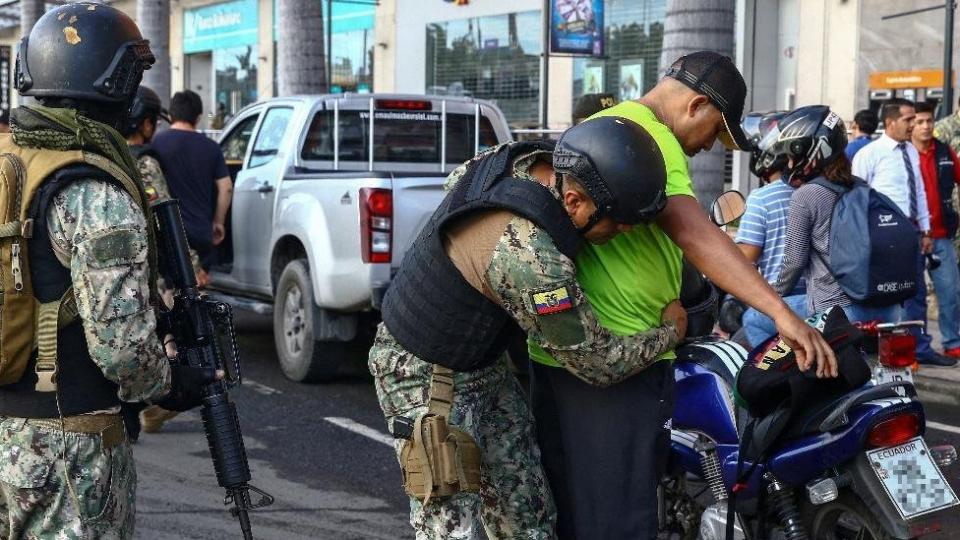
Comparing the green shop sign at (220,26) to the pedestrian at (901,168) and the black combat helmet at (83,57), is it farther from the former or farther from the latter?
the black combat helmet at (83,57)

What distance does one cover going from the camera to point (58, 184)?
3.37m

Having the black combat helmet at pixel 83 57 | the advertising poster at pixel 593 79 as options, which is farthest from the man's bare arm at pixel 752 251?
the advertising poster at pixel 593 79

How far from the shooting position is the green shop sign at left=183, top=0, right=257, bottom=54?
35.4 metres

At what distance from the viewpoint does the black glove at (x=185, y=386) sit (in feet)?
11.7

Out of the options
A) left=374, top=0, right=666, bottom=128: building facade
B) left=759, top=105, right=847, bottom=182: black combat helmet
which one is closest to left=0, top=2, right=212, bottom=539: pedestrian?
left=759, top=105, right=847, bottom=182: black combat helmet

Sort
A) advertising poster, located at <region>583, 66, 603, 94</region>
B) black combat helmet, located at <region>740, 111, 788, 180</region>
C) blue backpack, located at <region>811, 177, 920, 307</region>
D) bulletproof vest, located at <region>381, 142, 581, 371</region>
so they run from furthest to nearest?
advertising poster, located at <region>583, 66, 603, 94</region>, black combat helmet, located at <region>740, 111, 788, 180</region>, blue backpack, located at <region>811, 177, 920, 307</region>, bulletproof vest, located at <region>381, 142, 581, 371</region>

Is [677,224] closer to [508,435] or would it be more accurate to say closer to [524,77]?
[508,435]

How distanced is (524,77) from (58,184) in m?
24.2

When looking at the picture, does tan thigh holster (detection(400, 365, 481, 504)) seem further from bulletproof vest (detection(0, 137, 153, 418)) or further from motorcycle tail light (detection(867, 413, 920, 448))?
motorcycle tail light (detection(867, 413, 920, 448))

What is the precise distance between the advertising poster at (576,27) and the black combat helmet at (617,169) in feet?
47.0

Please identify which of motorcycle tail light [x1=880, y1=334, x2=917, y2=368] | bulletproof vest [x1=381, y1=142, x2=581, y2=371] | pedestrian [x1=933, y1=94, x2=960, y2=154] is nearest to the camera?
bulletproof vest [x1=381, y1=142, x2=581, y2=371]

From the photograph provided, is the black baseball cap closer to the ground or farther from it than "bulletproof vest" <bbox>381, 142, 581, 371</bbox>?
farther from it

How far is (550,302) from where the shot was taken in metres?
3.31

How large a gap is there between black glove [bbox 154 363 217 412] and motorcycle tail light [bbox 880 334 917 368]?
2.11m
